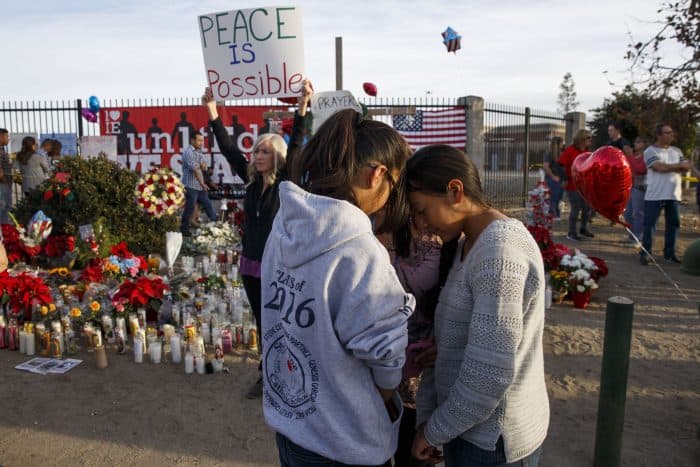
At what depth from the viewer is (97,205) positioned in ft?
23.9

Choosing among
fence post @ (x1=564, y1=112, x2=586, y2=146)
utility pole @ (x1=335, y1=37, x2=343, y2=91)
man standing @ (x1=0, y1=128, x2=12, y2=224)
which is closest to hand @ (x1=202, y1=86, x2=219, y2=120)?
utility pole @ (x1=335, y1=37, x2=343, y2=91)

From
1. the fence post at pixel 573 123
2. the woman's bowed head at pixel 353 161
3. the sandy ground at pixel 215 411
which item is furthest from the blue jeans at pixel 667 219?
the fence post at pixel 573 123

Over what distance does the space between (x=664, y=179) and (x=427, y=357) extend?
6999mm

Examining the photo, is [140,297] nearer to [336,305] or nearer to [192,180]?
[336,305]

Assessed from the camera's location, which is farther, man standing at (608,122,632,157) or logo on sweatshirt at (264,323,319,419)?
A: man standing at (608,122,632,157)

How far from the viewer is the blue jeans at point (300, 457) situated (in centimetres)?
145

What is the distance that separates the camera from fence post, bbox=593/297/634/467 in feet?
8.82

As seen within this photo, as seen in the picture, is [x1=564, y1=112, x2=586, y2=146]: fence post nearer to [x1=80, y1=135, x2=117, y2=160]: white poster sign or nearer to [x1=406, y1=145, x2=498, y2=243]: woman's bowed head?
[x1=80, y1=135, x2=117, y2=160]: white poster sign

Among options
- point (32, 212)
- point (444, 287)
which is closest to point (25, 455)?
point (444, 287)

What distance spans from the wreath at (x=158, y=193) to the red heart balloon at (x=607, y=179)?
4.68 meters

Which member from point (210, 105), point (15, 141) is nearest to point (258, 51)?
point (210, 105)

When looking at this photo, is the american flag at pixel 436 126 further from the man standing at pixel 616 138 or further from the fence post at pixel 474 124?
the man standing at pixel 616 138

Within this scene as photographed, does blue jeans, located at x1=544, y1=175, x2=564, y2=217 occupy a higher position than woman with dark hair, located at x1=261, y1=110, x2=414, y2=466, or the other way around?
woman with dark hair, located at x1=261, y1=110, x2=414, y2=466

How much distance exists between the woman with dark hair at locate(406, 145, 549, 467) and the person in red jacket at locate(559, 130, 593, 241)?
7.45 m
